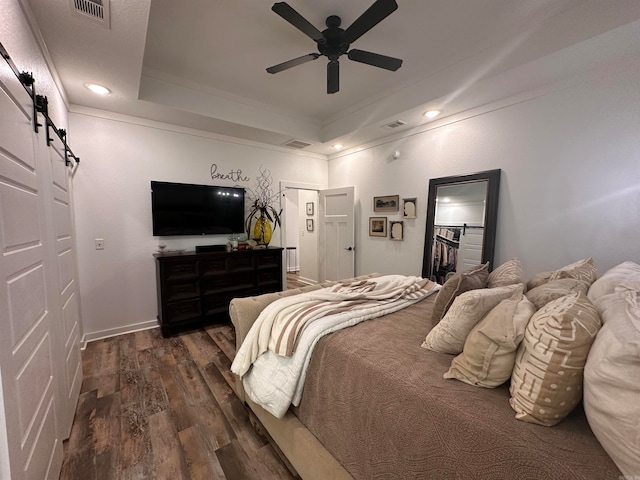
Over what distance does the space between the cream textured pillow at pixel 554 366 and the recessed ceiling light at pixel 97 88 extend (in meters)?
3.54

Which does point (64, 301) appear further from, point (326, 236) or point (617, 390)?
point (326, 236)

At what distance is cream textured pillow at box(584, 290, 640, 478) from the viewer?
581 mm

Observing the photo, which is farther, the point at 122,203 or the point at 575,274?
the point at 122,203

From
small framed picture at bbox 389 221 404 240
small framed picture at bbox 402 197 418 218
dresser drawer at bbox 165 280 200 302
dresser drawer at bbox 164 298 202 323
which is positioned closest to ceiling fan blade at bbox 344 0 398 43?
small framed picture at bbox 402 197 418 218

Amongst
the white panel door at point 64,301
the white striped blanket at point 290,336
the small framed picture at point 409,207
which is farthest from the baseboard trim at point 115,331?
the small framed picture at point 409,207

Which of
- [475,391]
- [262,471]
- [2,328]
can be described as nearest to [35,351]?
[2,328]

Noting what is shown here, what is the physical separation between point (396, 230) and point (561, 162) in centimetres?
187

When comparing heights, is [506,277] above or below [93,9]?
below

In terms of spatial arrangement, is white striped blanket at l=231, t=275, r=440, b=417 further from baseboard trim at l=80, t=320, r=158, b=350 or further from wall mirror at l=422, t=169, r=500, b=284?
baseboard trim at l=80, t=320, r=158, b=350

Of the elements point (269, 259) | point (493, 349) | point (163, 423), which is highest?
point (493, 349)

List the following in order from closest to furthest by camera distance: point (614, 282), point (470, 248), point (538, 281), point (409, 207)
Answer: point (614, 282) < point (538, 281) < point (470, 248) < point (409, 207)

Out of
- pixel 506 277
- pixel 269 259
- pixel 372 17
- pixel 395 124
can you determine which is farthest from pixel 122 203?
pixel 506 277

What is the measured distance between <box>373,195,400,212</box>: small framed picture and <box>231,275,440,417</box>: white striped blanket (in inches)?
84.8

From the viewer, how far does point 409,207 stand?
140 inches
